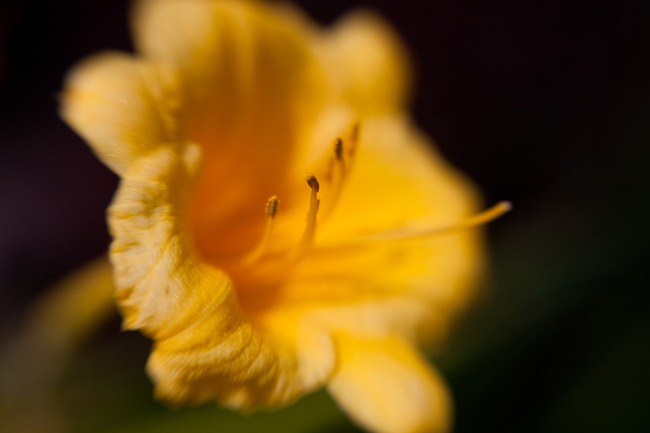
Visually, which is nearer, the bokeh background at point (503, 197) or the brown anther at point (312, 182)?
the brown anther at point (312, 182)

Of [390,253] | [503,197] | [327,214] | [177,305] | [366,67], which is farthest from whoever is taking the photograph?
[503,197]

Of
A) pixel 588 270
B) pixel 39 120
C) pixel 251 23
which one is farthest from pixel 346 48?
pixel 39 120

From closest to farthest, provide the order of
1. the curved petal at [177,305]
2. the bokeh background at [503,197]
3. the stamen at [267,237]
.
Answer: the curved petal at [177,305]
the stamen at [267,237]
the bokeh background at [503,197]

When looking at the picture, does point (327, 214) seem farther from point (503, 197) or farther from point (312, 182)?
point (503, 197)

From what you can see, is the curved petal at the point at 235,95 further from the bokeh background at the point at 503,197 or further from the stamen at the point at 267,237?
the bokeh background at the point at 503,197

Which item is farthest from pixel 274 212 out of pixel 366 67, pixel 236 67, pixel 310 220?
pixel 366 67

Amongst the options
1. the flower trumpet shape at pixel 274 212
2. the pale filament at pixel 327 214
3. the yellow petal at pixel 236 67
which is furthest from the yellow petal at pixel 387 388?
the yellow petal at pixel 236 67

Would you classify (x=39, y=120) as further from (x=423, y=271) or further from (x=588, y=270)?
(x=588, y=270)

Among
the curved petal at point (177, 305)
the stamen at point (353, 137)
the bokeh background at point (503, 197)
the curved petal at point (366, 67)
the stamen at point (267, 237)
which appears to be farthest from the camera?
the bokeh background at point (503, 197)
